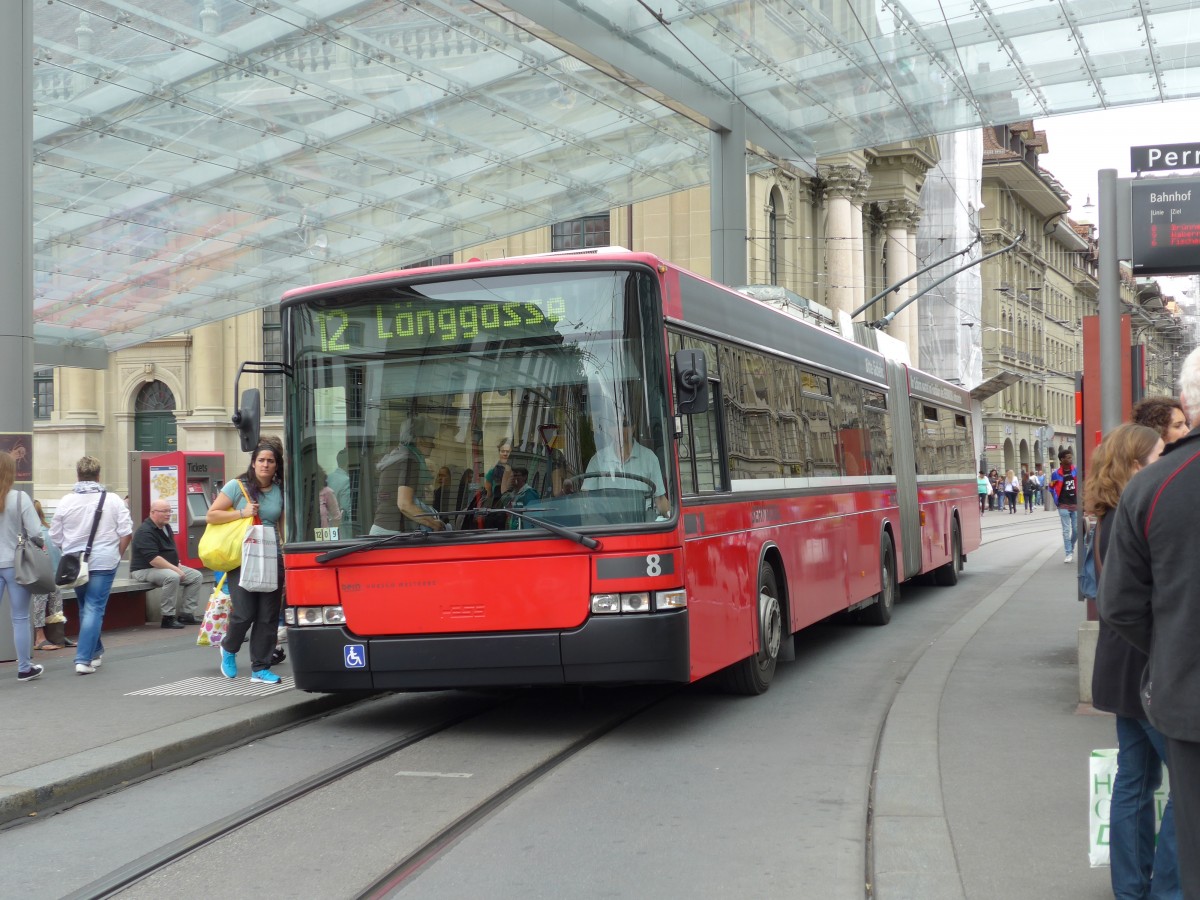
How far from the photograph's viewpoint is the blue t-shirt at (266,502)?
1020 cm

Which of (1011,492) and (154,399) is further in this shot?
(1011,492)

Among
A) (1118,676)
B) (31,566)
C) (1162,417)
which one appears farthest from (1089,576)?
(31,566)

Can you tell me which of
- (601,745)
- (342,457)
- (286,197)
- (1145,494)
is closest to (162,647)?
(342,457)

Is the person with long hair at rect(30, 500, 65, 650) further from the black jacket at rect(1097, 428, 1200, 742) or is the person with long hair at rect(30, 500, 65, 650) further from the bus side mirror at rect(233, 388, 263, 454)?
the black jacket at rect(1097, 428, 1200, 742)

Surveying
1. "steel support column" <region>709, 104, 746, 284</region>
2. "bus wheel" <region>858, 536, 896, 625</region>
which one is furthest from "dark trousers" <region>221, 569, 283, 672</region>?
"steel support column" <region>709, 104, 746, 284</region>

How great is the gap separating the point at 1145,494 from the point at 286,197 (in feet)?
56.0

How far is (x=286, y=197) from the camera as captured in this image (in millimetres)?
19281

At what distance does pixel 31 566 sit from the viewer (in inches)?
389

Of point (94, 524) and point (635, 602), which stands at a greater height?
point (94, 524)

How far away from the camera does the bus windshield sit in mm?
7988

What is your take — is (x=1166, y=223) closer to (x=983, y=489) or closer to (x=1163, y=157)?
(x=1163, y=157)

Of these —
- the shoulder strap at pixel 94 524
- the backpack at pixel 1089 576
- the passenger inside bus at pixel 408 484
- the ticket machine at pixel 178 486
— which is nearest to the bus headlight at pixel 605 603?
the passenger inside bus at pixel 408 484

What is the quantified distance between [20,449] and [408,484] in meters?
4.34

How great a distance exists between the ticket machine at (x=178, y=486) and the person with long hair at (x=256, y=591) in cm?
957
